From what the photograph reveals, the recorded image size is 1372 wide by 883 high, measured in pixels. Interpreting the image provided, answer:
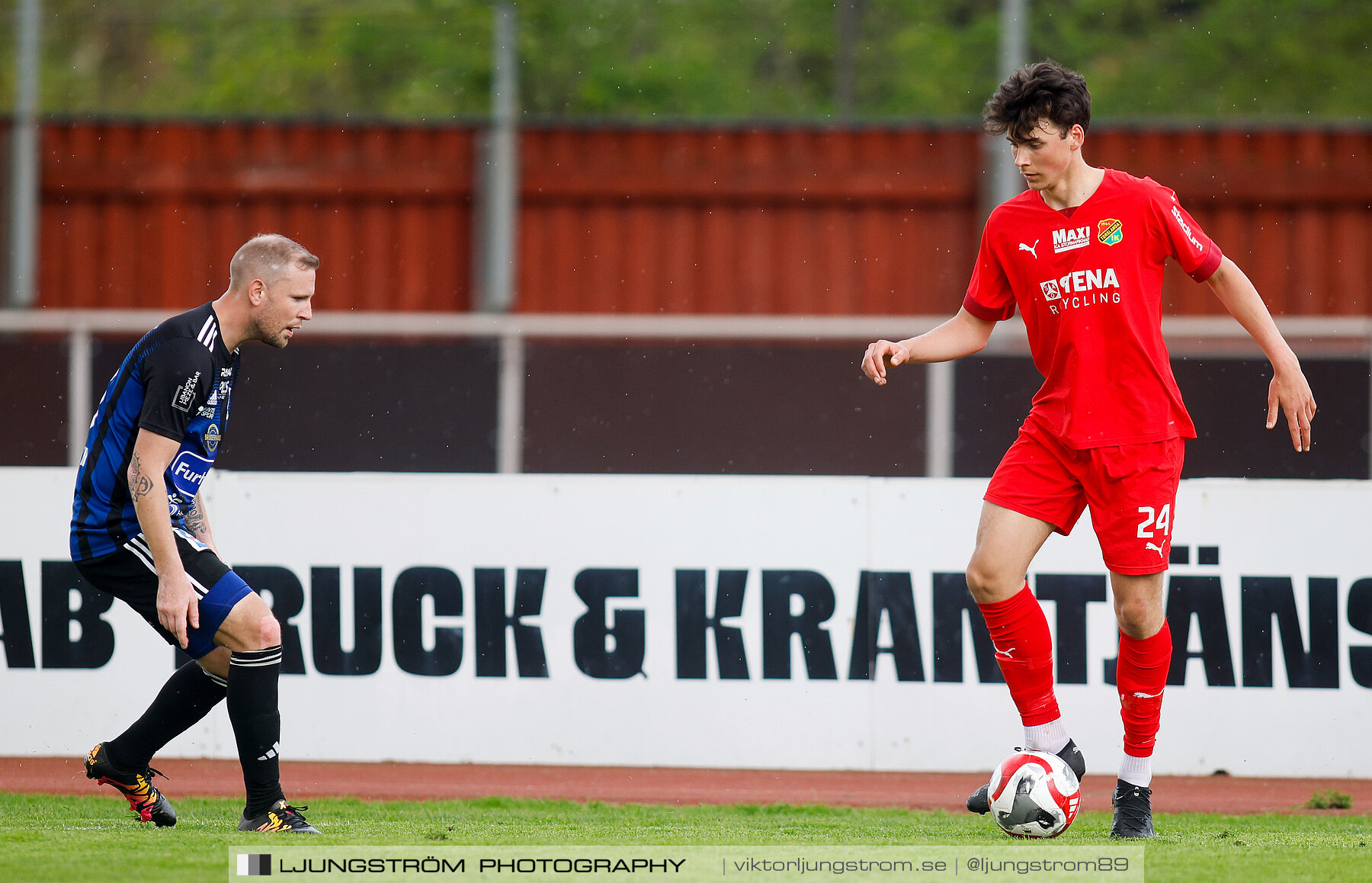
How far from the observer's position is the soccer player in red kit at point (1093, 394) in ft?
11.9

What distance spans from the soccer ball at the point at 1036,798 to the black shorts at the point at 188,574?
215cm

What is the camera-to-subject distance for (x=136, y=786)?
3918mm

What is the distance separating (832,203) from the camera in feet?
42.5

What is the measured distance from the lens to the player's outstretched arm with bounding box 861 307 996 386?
382 centimetres

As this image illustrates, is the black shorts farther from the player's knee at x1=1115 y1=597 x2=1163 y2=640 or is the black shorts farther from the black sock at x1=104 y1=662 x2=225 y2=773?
the player's knee at x1=1115 y1=597 x2=1163 y2=640

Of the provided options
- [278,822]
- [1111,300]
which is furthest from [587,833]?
[1111,300]

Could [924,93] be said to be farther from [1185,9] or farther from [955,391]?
[955,391]

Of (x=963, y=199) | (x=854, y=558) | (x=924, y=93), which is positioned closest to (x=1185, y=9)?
(x=924, y=93)

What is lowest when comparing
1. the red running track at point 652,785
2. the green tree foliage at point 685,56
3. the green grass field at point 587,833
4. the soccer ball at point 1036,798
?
the red running track at point 652,785

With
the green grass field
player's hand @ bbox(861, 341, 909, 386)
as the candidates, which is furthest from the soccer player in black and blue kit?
player's hand @ bbox(861, 341, 909, 386)

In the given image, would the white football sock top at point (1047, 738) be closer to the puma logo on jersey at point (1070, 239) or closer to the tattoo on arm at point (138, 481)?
the puma logo on jersey at point (1070, 239)

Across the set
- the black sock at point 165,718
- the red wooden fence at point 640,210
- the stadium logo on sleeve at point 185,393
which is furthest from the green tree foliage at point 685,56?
the stadium logo on sleeve at point 185,393

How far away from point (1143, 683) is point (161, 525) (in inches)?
107

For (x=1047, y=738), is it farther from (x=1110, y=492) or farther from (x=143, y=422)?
(x=143, y=422)
